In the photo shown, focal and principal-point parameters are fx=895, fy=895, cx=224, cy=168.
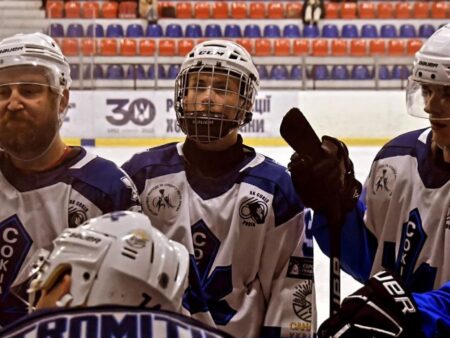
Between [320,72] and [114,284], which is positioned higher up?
[114,284]

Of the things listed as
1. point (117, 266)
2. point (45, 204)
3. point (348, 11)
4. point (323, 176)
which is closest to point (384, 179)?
point (323, 176)

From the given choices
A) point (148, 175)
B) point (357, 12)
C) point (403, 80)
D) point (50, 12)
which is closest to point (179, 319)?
point (148, 175)

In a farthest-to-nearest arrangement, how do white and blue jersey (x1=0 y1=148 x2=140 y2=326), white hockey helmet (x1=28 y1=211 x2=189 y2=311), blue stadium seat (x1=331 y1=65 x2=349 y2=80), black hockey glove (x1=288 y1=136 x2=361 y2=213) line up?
1. blue stadium seat (x1=331 y1=65 x2=349 y2=80)
2. white and blue jersey (x1=0 y1=148 x2=140 y2=326)
3. black hockey glove (x1=288 y1=136 x2=361 y2=213)
4. white hockey helmet (x1=28 y1=211 x2=189 y2=311)

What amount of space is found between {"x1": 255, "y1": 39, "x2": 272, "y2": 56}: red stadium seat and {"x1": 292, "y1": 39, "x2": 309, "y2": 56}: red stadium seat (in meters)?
0.32

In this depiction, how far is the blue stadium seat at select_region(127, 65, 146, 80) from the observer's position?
32.1 ft

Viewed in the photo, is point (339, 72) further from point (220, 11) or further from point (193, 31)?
point (220, 11)

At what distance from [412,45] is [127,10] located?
12.6ft

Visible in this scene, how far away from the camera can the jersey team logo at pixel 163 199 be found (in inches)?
86.8

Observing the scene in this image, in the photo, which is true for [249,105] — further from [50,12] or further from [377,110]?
[50,12]

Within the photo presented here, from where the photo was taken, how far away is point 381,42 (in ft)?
38.7

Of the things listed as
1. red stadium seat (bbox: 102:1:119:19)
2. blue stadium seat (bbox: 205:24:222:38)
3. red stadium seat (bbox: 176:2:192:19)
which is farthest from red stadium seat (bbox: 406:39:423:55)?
red stadium seat (bbox: 102:1:119:19)

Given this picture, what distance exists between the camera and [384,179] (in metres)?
2.23

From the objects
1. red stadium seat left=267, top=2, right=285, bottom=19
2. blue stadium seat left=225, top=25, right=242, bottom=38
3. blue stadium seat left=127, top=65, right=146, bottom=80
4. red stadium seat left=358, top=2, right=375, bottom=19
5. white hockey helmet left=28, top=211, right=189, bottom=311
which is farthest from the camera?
red stadium seat left=358, top=2, right=375, bottom=19

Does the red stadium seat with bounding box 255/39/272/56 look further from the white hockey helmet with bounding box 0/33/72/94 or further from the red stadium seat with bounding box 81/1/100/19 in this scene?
the white hockey helmet with bounding box 0/33/72/94
